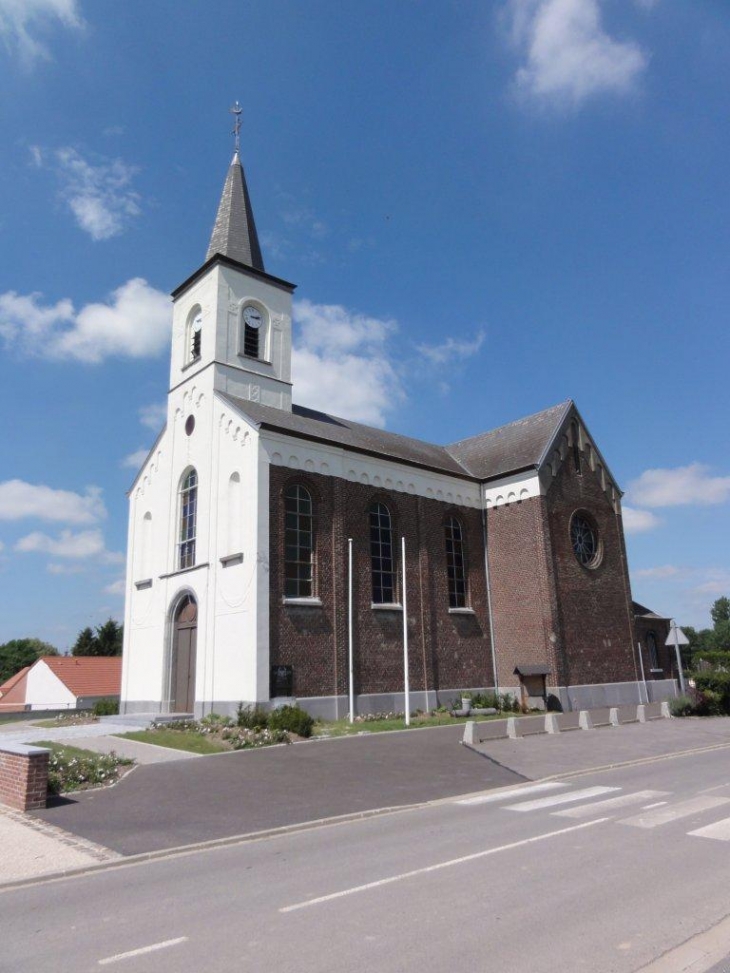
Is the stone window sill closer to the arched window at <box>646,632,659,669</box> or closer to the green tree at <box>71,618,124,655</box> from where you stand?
the arched window at <box>646,632,659,669</box>

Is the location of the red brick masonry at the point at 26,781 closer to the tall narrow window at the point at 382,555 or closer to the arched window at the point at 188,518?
the arched window at the point at 188,518

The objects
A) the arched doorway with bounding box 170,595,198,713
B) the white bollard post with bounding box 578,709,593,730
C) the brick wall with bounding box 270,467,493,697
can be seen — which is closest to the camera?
the white bollard post with bounding box 578,709,593,730

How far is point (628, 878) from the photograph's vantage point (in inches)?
263

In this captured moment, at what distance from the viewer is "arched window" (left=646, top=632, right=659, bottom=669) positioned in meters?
32.1

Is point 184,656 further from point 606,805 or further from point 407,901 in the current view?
point 407,901

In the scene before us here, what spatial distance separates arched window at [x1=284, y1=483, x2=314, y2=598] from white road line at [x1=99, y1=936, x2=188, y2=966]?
54.9ft

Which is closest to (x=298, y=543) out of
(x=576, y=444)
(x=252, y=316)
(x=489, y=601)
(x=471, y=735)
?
(x=471, y=735)

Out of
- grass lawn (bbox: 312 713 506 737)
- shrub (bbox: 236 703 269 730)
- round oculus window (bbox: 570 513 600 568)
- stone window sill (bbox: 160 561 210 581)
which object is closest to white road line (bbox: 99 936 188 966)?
shrub (bbox: 236 703 269 730)

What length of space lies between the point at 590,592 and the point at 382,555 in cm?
943

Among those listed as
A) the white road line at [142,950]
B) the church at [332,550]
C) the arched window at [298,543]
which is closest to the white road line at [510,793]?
the white road line at [142,950]

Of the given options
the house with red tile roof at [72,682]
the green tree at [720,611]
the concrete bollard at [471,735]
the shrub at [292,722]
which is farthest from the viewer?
the green tree at [720,611]

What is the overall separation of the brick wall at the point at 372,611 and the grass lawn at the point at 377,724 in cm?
131

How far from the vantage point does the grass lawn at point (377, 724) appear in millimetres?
19422

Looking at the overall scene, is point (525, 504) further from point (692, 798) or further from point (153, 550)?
point (692, 798)
